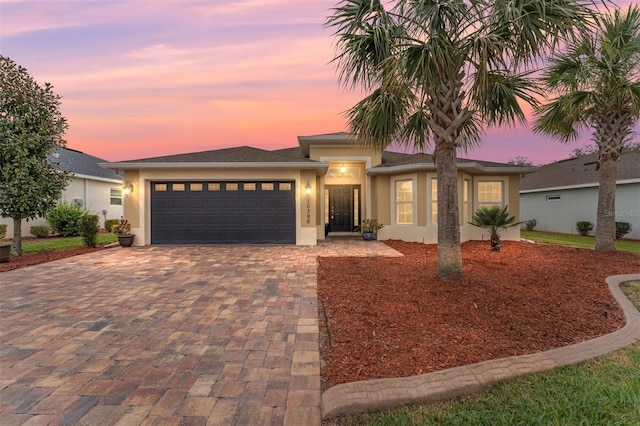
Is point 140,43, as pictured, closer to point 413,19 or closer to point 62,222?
point 413,19

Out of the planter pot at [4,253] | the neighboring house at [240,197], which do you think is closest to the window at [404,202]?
the neighboring house at [240,197]

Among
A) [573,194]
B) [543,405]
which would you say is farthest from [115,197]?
[573,194]

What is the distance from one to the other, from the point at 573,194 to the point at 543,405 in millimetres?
19843

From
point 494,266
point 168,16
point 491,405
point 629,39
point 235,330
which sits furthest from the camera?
point 168,16

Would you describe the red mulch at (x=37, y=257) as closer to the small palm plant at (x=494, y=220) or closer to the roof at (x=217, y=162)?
the roof at (x=217, y=162)

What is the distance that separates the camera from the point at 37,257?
8.55 metres

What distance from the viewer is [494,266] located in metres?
6.77

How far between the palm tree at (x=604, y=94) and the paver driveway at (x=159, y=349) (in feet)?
29.0

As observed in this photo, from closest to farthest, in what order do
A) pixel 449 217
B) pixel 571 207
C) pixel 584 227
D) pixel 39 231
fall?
pixel 449 217 → pixel 39 231 → pixel 584 227 → pixel 571 207

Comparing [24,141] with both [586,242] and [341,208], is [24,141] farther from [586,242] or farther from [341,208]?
[586,242]

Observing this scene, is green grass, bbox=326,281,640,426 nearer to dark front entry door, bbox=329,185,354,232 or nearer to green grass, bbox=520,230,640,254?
green grass, bbox=520,230,640,254

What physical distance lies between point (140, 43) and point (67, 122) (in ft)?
11.3

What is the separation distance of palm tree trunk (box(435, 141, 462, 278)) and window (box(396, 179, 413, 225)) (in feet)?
21.1

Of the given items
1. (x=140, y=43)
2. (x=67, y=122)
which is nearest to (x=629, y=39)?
(x=140, y=43)
